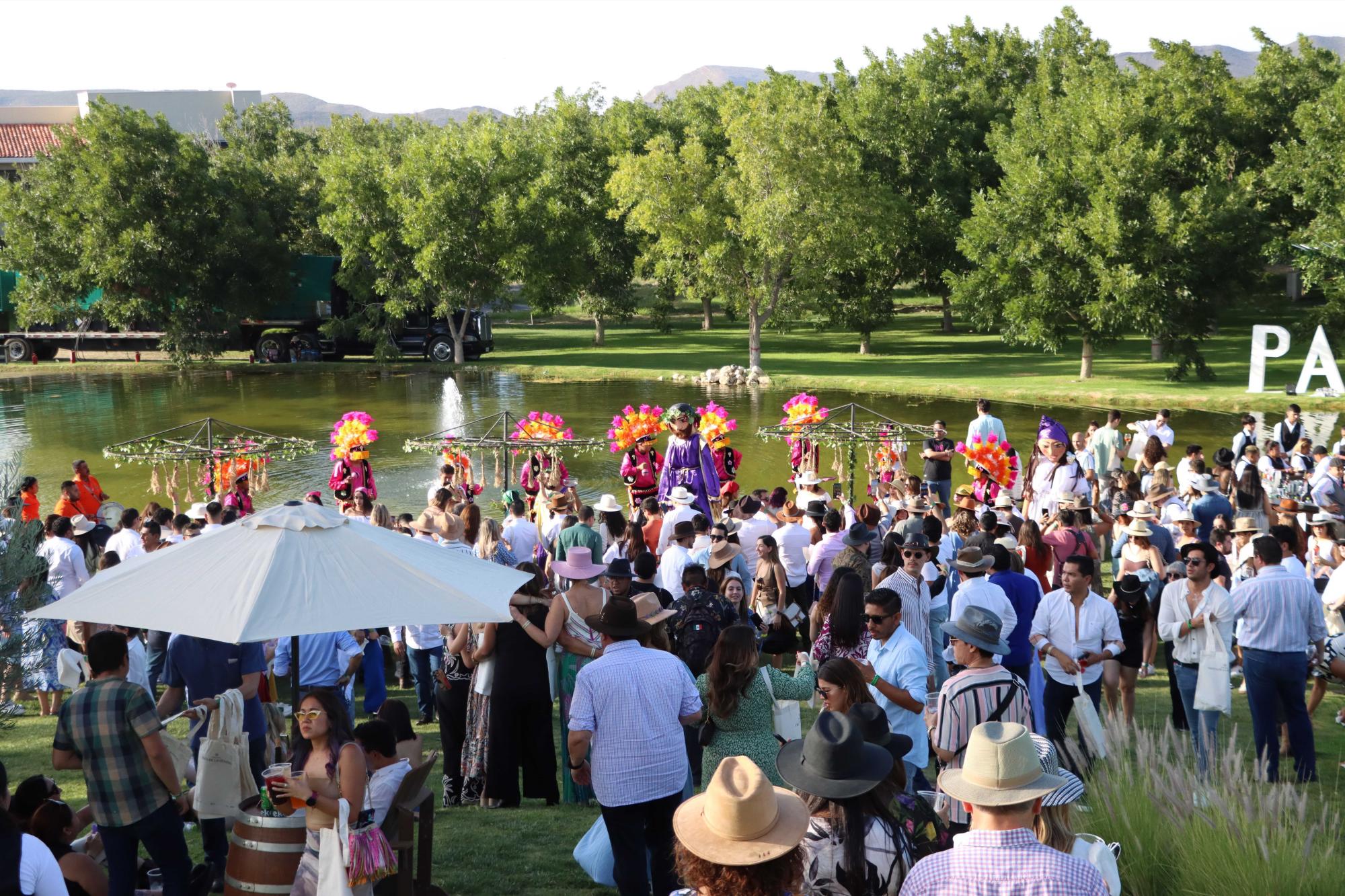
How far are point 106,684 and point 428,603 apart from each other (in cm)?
138

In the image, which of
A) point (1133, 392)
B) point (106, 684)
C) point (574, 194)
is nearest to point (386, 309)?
point (574, 194)

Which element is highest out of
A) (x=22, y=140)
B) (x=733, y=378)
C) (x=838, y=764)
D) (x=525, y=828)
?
(x=22, y=140)

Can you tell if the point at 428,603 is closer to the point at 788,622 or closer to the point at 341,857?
the point at 341,857

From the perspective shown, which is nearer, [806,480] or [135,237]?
[806,480]

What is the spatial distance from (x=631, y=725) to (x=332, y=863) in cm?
133

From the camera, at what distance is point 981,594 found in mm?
7062

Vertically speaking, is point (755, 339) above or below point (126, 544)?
above

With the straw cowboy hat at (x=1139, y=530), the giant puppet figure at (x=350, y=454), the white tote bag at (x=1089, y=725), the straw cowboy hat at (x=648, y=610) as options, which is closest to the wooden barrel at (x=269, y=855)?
the straw cowboy hat at (x=648, y=610)

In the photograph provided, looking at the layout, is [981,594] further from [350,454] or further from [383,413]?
[383,413]

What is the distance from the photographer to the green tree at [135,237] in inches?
1577

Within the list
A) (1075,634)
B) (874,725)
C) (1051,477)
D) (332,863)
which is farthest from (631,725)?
(1051,477)

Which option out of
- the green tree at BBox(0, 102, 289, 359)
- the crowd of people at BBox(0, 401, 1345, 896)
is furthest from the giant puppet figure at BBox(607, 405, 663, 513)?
the green tree at BBox(0, 102, 289, 359)

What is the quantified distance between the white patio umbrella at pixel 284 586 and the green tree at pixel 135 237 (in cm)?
3785

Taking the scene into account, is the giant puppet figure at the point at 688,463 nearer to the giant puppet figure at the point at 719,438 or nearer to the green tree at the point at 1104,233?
the giant puppet figure at the point at 719,438
